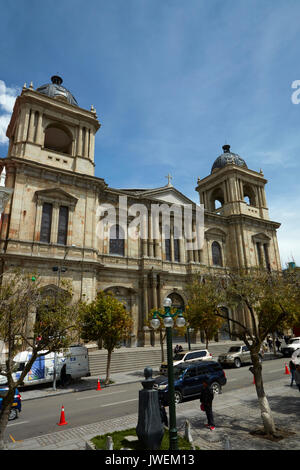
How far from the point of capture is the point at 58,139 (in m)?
34.0

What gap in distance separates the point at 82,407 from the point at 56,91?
3159 centimetres

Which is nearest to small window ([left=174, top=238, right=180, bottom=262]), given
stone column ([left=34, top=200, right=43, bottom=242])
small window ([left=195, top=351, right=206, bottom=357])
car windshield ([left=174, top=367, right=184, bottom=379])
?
small window ([left=195, top=351, right=206, bottom=357])

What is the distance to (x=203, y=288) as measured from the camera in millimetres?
11602

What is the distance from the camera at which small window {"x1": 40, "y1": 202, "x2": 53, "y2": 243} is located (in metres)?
26.2

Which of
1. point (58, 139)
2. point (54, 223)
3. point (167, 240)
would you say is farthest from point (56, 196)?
point (167, 240)

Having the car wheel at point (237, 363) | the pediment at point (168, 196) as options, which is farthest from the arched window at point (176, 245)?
the car wheel at point (237, 363)

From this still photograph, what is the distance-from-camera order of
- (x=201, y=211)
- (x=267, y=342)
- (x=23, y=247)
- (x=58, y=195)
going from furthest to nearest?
(x=201, y=211) < (x=267, y=342) < (x=58, y=195) < (x=23, y=247)

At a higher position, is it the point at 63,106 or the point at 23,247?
the point at 63,106

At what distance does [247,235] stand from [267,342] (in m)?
15.2

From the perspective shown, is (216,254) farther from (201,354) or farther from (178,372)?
(178,372)

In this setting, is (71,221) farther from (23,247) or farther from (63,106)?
(63,106)

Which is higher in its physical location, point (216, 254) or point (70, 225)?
point (216, 254)

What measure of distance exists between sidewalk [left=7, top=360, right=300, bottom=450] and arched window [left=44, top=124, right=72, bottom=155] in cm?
2696
